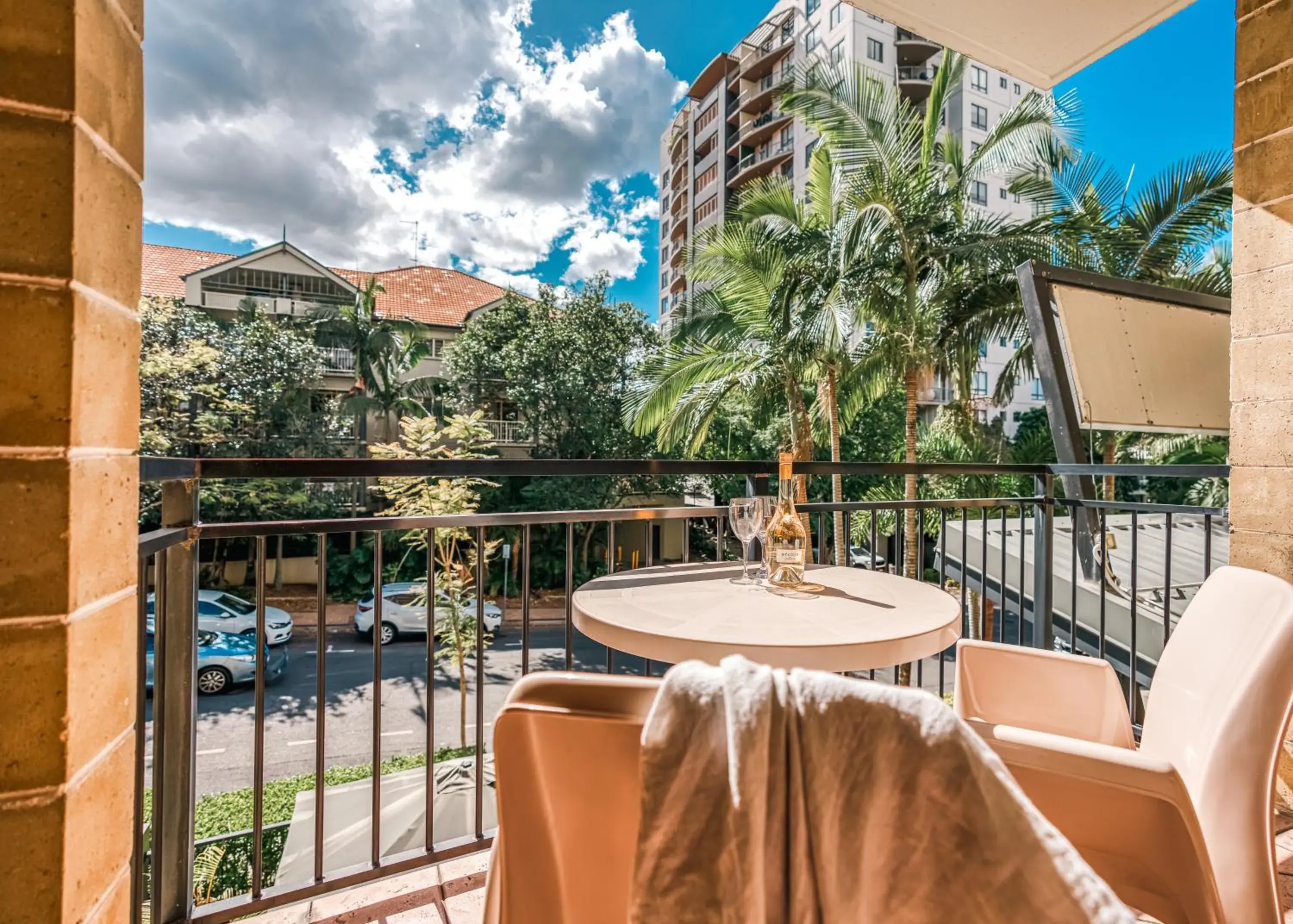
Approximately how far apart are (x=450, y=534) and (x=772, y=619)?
8.88 metres

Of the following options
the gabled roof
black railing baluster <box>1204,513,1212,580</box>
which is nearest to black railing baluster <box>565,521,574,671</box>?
black railing baluster <box>1204,513,1212,580</box>

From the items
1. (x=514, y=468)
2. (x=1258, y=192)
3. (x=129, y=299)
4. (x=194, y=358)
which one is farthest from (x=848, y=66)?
(x=194, y=358)

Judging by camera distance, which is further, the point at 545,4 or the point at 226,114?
the point at 545,4

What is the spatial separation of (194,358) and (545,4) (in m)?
19.6

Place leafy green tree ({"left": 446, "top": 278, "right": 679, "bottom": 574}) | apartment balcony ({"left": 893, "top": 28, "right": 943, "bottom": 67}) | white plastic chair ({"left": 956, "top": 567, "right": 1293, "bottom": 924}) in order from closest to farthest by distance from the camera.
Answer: white plastic chair ({"left": 956, "top": 567, "right": 1293, "bottom": 924})
leafy green tree ({"left": 446, "top": 278, "right": 679, "bottom": 574})
apartment balcony ({"left": 893, "top": 28, "right": 943, "bottom": 67})

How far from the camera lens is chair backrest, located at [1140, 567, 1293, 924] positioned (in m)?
0.81

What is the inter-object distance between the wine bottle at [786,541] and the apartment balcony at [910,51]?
84.9 feet

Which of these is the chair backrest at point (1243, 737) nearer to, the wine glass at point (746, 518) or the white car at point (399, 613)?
the wine glass at point (746, 518)

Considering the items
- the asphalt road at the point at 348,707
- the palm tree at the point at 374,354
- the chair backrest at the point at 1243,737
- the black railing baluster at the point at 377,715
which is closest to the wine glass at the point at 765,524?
the chair backrest at the point at 1243,737

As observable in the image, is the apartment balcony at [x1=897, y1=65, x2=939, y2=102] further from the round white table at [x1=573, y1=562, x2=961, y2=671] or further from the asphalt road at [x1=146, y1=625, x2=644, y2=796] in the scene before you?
the round white table at [x1=573, y1=562, x2=961, y2=671]

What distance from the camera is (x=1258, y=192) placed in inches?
67.3

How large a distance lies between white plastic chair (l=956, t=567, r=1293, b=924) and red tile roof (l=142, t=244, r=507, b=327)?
52.7 feet

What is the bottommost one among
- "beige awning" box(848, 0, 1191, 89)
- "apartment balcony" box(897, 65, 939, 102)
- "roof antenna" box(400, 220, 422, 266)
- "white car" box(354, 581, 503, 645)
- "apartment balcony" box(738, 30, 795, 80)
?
"white car" box(354, 581, 503, 645)

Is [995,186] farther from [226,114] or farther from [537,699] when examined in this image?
[537,699]
